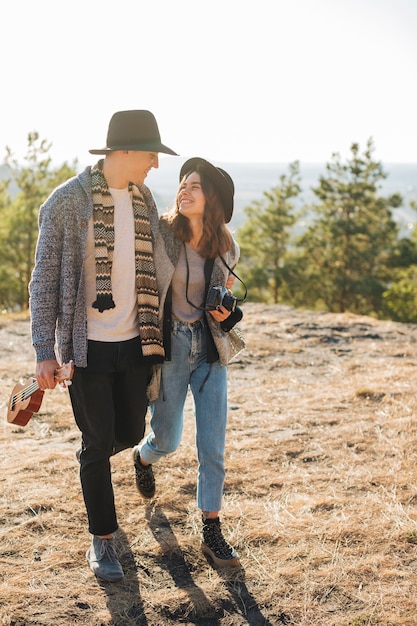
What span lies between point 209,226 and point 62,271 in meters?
0.83

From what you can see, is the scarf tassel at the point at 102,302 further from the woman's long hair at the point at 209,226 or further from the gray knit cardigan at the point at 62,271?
the woman's long hair at the point at 209,226

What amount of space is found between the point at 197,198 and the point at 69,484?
7.24 feet

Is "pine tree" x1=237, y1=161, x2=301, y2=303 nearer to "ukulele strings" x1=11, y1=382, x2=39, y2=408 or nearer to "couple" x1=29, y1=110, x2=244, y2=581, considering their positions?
"couple" x1=29, y1=110, x2=244, y2=581

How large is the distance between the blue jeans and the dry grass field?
475 millimetres

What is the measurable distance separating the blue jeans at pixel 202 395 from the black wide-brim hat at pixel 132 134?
0.93 meters

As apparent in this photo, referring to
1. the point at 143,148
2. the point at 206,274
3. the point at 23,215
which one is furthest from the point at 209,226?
the point at 23,215

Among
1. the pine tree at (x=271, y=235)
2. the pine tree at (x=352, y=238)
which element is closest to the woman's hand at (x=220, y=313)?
the pine tree at (x=352, y=238)

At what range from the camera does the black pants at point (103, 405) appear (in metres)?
3.13

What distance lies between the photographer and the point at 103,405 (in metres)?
3.16

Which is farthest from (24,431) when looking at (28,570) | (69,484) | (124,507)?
(28,570)

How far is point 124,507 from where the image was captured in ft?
13.3

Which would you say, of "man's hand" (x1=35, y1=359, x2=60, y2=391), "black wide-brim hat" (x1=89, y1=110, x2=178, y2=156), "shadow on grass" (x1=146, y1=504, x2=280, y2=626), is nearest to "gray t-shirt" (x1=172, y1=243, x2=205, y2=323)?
"black wide-brim hat" (x1=89, y1=110, x2=178, y2=156)

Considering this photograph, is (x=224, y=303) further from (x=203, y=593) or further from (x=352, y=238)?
(x=352, y=238)

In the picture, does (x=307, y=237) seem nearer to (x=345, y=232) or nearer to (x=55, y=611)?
(x=345, y=232)
